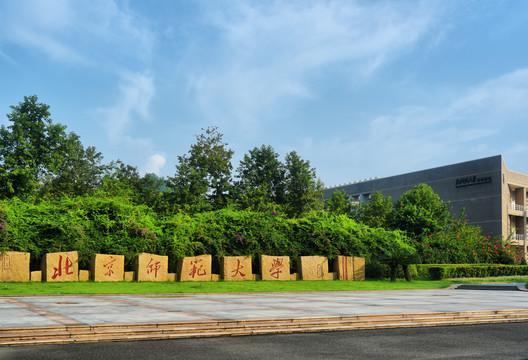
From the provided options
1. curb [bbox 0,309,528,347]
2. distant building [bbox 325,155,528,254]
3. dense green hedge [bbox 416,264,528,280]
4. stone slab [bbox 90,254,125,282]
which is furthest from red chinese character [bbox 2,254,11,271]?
distant building [bbox 325,155,528,254]

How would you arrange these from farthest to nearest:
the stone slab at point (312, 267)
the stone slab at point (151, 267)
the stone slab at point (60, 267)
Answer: the stone slab at point (312, 267) < the stone slab at point (151, 267) < the stone slab at point (60, 267)

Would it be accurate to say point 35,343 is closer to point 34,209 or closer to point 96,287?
point 96,287

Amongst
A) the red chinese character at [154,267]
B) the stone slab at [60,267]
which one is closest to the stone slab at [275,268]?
the red chinese character at [154,267]

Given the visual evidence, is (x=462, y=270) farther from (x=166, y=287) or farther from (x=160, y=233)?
(x=166, y=287)

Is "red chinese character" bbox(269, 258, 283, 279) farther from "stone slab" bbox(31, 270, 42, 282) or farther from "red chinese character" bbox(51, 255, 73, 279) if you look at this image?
"stone slab" bbox(31, 270, 42, 282)

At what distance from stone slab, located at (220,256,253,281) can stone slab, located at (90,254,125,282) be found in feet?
14.3

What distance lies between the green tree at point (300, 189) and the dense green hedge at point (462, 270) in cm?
1016

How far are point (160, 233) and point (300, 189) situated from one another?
1733cm

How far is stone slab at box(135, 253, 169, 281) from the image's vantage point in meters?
19.2

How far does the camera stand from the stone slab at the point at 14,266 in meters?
17.0

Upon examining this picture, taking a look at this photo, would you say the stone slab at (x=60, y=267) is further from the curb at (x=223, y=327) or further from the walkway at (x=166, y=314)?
the curb at (x=223, y=327)

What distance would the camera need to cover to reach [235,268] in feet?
70.4

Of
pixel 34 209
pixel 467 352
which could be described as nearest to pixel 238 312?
pixel 467 352

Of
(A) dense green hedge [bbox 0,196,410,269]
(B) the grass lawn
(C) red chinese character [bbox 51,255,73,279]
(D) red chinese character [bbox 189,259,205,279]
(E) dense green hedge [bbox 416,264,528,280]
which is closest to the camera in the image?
(B) the grass lawn
